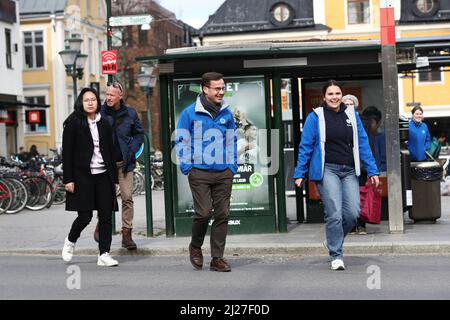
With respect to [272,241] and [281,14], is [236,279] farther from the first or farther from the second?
[281,14]

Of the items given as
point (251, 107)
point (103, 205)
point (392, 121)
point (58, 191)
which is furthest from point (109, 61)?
point (58, 191)

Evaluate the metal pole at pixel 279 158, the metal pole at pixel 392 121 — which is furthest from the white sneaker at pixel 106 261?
the metal pole at pixel 392 121

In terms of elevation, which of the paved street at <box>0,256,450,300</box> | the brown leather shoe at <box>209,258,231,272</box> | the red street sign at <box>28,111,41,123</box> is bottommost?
the paved street at <box>0,256,450,300</box>

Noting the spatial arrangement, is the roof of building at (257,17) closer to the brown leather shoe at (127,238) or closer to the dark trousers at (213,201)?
the brown leather shoe at (127,238)

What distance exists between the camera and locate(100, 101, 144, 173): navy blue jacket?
12000mm

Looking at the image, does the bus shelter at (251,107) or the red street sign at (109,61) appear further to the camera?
the red street sign at (109,61)

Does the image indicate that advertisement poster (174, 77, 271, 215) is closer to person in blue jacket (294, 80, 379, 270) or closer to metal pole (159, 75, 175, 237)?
metal pole (159, 75, 175, 237)

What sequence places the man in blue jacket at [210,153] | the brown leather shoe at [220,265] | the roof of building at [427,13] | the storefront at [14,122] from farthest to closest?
the roof of building at [427,13]
the storefront at [14,122]
the brown leather shoe at [220,265]
the man in blue jacket at [210,153]

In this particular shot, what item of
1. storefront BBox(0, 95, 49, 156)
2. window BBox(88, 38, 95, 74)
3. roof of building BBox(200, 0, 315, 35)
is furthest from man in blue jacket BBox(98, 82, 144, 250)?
window BBox(88, 38, 95, 74)

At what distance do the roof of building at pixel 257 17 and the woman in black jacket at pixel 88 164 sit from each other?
46923mm

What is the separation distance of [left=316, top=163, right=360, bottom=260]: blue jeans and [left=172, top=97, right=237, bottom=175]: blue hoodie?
979 millimetres

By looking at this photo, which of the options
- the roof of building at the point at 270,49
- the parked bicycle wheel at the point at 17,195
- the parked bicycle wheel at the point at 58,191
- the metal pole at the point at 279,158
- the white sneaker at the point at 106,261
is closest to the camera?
the white sneaker at the point at 106,261

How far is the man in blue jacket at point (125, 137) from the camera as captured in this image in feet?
39.3

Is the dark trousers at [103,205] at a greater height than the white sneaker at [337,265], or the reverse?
the dark trousers at [103,205]
